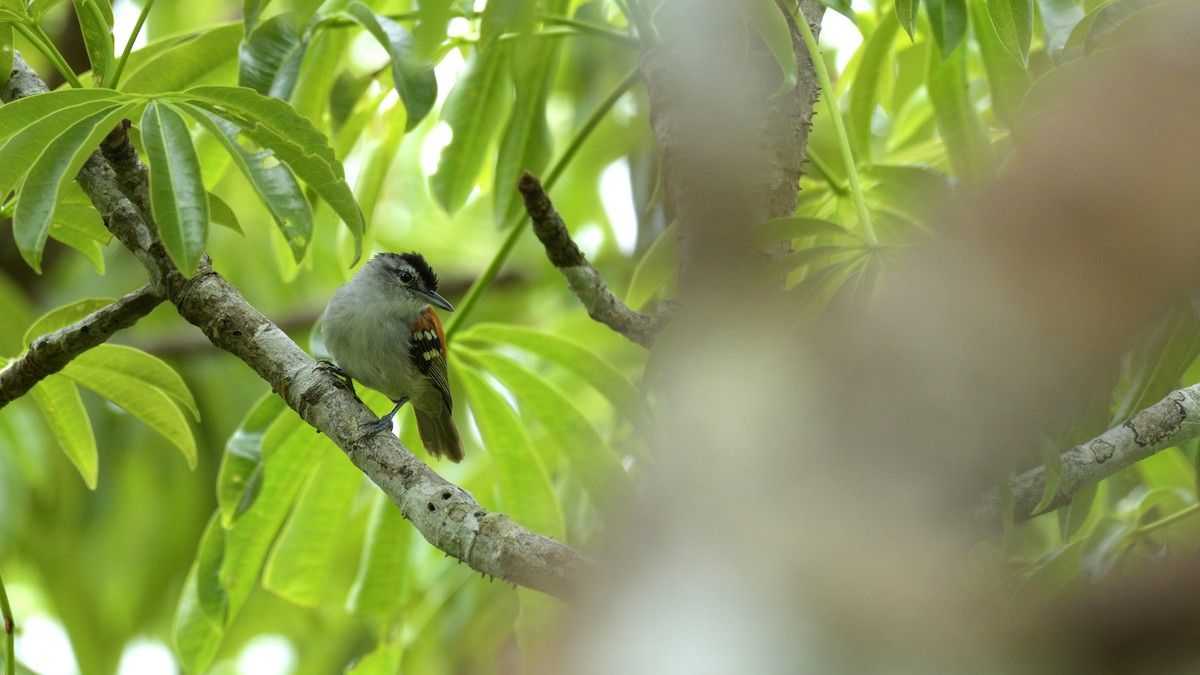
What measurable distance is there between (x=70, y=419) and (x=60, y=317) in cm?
38

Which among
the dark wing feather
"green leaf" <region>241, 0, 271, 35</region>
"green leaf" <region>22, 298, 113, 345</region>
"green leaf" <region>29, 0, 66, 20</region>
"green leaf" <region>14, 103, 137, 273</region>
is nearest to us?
"green leaf" <region>14, 103, 137, 273</region>

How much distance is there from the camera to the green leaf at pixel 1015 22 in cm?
199

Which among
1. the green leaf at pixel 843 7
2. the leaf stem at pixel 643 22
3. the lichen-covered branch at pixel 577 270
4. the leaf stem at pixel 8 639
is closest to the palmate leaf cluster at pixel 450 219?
the green leaf at pixel 843 7

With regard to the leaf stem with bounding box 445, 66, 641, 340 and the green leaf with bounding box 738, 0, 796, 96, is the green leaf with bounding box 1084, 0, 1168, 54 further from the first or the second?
the leaf stem with bounding box 445, 66, 641, 340

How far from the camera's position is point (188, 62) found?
2.83m

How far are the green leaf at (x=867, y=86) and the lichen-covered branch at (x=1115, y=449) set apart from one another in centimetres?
125

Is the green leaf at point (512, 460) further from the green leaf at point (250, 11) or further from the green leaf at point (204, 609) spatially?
the green leaf at point (250, 11)

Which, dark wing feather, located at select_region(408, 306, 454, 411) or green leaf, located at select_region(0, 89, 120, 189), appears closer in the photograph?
green leaf, located at select_region(0, 89, 120, 189)

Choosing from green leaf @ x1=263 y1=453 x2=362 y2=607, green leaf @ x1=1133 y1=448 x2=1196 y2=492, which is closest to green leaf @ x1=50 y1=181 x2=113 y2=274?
green leaf @ x1=263 y1=453 x2=362 y2=607

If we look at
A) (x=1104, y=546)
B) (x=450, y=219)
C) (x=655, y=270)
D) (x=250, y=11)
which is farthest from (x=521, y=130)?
(x=1104, y=546)

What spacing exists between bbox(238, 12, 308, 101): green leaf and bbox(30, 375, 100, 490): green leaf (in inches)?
38.4

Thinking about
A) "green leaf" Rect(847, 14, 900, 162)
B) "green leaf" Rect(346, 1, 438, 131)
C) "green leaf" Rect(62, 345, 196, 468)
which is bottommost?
"green leaf" Rect(62, 345, 196, 468)

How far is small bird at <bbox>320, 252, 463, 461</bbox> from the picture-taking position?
341 centimetres

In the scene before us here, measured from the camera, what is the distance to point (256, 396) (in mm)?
5320
